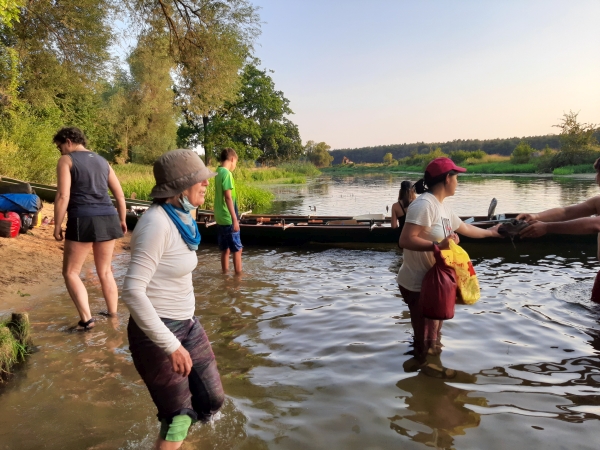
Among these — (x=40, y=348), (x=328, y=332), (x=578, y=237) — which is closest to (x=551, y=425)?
(x=328, y=332)

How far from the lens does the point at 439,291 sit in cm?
366

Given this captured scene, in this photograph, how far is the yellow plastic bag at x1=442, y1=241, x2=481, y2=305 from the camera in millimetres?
3736

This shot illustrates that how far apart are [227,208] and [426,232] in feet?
14.0

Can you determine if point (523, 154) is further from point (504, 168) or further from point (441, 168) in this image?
point (441, 168)

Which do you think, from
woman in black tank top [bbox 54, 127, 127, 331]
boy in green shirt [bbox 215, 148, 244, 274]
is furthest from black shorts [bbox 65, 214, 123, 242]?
boy in green shirt [bbox 215, 148, 244, 274]

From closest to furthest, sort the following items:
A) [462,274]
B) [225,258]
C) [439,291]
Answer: [439,291] → [462,274] → [225,258]

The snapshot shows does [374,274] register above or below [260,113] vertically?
below

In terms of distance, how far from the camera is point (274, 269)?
888cm

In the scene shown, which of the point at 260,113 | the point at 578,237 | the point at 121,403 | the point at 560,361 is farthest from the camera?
the point at 260,113

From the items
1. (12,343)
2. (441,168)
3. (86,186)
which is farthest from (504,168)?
(12,343)

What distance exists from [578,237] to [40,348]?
10.3 meters

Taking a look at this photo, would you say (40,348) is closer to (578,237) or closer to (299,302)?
(299,302)

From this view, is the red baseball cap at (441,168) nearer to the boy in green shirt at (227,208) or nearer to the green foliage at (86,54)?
the boy in green shirt at (227,208)

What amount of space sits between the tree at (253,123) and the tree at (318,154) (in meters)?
52.1
